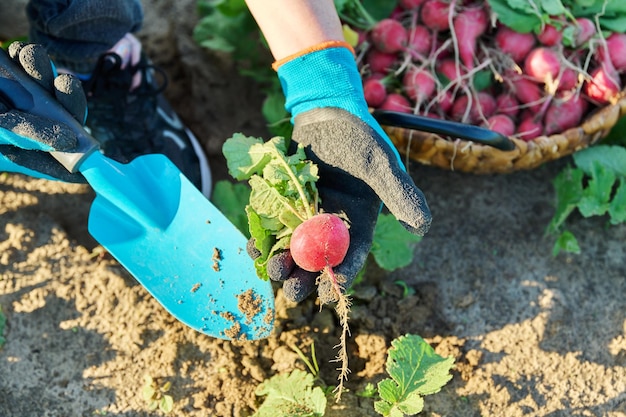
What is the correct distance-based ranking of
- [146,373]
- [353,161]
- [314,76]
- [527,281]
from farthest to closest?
[527,281] → [146,373] → [314,76] → [353,161]

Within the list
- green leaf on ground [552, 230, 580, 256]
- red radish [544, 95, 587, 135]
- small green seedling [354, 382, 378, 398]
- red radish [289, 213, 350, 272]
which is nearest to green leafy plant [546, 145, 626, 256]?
green leaf on ground [552, 230, 580, 256]

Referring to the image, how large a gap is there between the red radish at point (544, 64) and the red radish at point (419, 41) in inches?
12.9

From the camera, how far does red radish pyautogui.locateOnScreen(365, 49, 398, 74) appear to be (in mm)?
2078

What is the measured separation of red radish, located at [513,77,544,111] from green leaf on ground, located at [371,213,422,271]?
599 millimetres

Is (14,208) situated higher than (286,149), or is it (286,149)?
(286,149)

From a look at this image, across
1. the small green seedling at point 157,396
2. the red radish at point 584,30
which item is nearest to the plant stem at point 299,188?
the small green seedling at point 157,396

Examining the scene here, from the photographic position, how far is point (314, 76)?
1631 millimetres

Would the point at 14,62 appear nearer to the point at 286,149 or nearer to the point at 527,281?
the point at 286,149

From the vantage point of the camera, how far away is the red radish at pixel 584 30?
197cm

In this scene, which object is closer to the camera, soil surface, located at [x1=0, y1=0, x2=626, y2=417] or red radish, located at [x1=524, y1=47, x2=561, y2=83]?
soil surface, located at [x1=0, y1=0, x2=626, y2=417]

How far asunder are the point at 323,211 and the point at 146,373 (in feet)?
2.27

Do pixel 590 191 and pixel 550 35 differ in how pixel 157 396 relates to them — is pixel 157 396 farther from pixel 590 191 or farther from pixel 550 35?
pixel 550 35

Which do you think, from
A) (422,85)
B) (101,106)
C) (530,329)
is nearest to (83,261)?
(101,106)

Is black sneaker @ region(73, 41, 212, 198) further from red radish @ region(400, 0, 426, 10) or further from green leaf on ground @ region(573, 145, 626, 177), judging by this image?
green leaf on ground @ region(573, 145, 626, 177)
